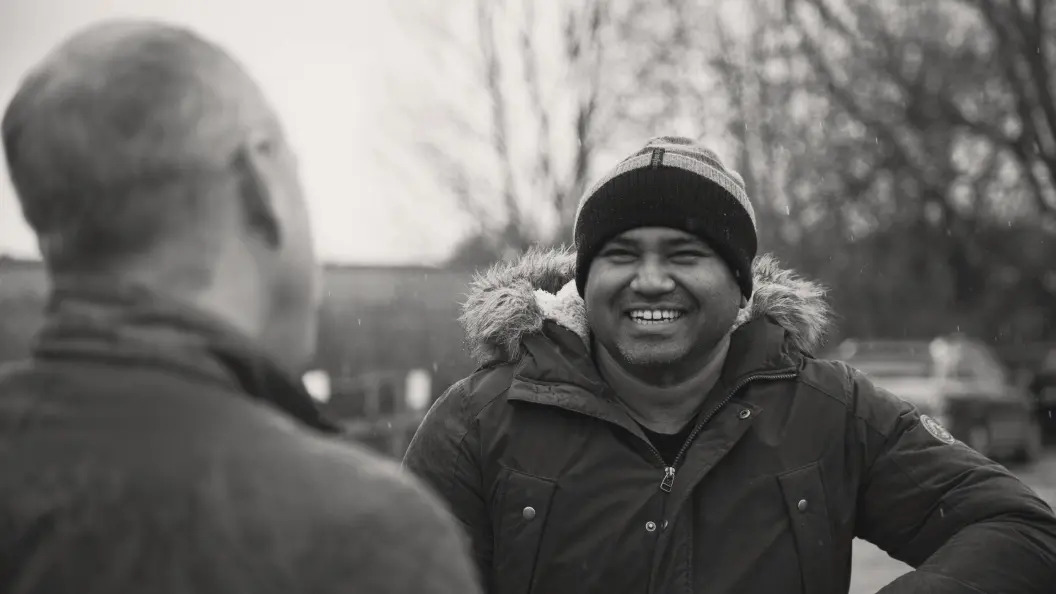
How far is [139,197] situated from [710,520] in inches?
68.5

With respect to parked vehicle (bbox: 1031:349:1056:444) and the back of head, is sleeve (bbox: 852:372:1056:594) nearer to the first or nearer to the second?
the back of head

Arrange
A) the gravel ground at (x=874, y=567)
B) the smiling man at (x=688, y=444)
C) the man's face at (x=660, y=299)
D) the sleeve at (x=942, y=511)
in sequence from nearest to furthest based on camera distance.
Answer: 1. the sleeve at (x=942, y=511)
2. the smiling man at (x=688, y=444)
3. the man's face at (x=660, y=299)
4. the gravel ground at (x=874, y=567)

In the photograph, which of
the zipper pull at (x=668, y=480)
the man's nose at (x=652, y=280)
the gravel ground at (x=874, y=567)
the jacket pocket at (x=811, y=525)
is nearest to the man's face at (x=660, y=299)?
the man's nose at (x=652, y=280)

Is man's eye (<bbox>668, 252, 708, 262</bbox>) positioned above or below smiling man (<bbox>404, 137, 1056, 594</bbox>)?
above

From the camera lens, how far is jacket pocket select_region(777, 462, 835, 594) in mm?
2537

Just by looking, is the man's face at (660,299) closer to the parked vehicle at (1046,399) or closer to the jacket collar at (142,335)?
the jacket collar at (142,335)

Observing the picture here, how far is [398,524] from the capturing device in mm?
1068

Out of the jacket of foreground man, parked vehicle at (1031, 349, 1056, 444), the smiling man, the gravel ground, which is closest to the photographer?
the jacket of foreground man

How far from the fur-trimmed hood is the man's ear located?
166 centimetres

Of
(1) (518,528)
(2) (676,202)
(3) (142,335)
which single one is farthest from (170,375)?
(2) (676,202)

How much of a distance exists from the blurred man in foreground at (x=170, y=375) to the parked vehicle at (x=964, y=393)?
42.5ft

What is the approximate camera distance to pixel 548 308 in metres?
2.92

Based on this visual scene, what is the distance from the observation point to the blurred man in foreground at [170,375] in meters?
1.04

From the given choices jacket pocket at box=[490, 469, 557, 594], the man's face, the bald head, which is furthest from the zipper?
the bald head
